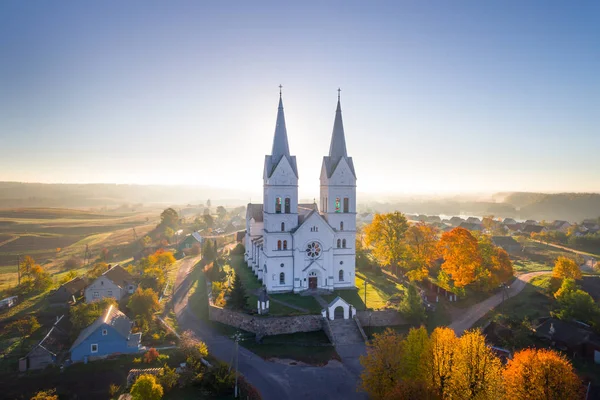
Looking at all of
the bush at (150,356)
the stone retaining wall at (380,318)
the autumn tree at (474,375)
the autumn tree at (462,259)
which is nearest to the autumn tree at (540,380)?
the autumn tree at (474,375)

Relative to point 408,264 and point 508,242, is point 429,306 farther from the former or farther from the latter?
point 508,242

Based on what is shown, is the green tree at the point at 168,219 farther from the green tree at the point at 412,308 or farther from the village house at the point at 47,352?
the green tree at the point at 412,308

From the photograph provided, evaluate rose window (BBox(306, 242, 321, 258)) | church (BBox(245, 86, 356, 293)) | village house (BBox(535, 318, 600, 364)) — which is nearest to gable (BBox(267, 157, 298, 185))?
church (BBox(245, 86, 356, 293))

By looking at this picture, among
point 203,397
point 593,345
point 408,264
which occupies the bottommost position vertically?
point 203,397

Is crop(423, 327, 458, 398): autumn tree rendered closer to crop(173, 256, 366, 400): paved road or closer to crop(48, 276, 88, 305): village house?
crop(173, 256, 366, 400): paved road

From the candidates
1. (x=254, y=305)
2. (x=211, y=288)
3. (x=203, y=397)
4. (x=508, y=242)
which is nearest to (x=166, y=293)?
(x=211, y=288)

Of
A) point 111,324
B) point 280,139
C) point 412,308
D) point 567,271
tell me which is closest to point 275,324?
point 412,308

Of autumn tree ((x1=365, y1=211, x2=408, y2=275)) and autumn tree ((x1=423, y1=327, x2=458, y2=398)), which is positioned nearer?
autumn tree ((x1=423, y1=327, x2=458, y2=398))
